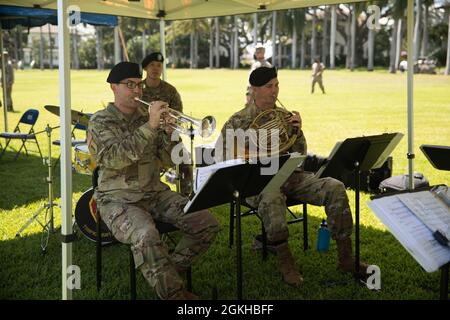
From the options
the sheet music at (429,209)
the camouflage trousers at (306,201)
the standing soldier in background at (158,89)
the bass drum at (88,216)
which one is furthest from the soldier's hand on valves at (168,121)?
the standing soldier in background at (158,89)

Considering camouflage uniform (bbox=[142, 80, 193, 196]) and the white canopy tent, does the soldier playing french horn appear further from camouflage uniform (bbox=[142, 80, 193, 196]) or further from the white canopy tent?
camouflage uniform (bbox=[142, 80, 193, 196])

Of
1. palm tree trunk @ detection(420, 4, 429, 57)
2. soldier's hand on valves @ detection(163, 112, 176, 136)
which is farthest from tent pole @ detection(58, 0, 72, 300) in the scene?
palm tree trunk @ detection(420, 4, 429, 57)

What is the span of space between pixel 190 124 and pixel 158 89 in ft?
8.76

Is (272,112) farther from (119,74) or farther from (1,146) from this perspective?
(1,146)

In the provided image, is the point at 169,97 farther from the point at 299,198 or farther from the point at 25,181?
the point at 25,181

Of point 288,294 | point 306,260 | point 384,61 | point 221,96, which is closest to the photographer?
point 288,294

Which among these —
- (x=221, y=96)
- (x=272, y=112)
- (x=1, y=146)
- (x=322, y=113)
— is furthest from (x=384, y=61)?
(x=272, y=112)

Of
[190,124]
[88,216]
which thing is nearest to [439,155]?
[190,124]

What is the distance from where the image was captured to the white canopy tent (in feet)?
11.9

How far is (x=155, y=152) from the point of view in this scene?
4.76 metres

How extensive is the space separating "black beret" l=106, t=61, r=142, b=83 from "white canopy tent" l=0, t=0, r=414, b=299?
0.71m

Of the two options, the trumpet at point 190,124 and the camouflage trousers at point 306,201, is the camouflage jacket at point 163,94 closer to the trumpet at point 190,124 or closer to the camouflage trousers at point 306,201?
the trumpet at point 190,124
